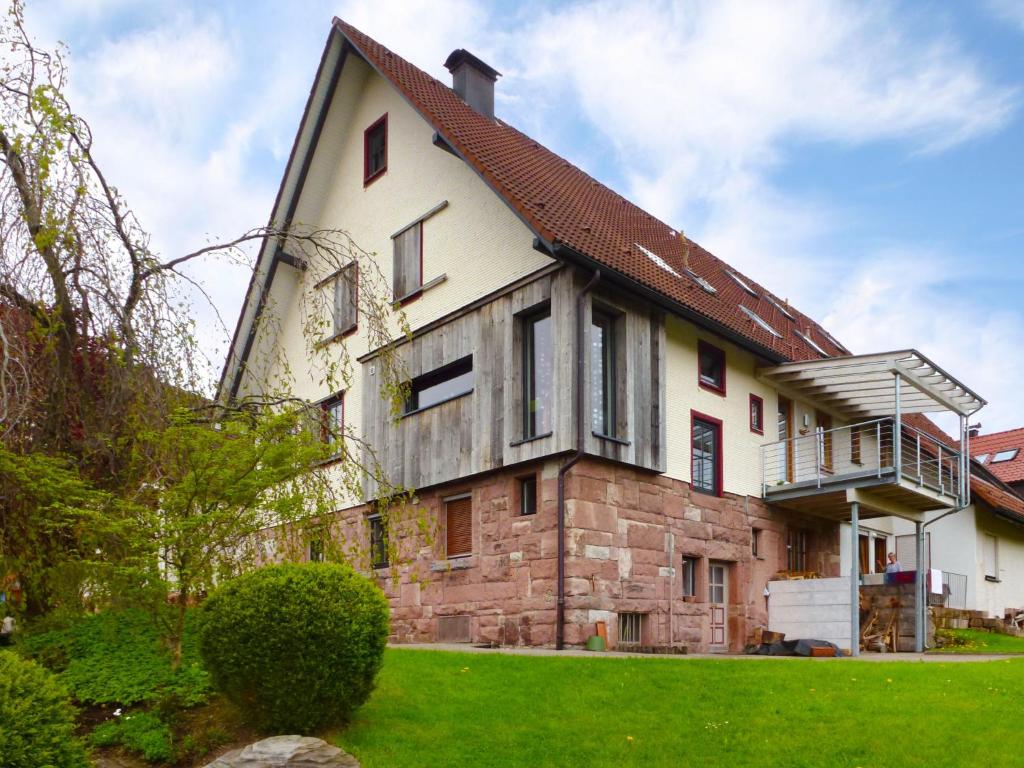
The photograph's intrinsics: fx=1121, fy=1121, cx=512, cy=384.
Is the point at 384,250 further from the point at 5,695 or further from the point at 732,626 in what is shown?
the point at 5,695

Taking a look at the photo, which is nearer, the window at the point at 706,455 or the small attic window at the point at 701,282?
the window at the point at 706,455

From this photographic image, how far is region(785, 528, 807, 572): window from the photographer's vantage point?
68.6 feet

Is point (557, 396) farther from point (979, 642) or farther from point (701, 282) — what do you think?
point (979, 642)

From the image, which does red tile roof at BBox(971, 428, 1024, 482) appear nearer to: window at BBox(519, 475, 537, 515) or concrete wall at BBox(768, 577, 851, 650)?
concrete wall at BBox(768, 577, 851, 650)

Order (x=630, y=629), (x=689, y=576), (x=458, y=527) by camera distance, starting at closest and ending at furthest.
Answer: (x=630, y=629), (x=458, y=527), (x=689, y=576)

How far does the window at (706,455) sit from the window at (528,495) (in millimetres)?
3099

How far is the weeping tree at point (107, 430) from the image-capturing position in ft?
31.7

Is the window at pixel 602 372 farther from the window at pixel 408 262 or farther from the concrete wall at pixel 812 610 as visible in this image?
the concrete wall at pixel 812 610

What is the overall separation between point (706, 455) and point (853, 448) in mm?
5819

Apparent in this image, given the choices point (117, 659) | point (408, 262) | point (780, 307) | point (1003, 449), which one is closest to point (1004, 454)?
point (1003, 449)

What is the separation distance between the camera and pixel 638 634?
1680 cm

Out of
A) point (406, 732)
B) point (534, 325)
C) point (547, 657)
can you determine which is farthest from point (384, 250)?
point (406, 732)

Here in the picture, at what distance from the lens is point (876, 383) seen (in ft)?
67.3

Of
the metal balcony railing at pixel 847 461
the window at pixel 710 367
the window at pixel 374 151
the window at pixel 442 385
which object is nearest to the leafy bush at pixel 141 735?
the window at pixel 442 385
